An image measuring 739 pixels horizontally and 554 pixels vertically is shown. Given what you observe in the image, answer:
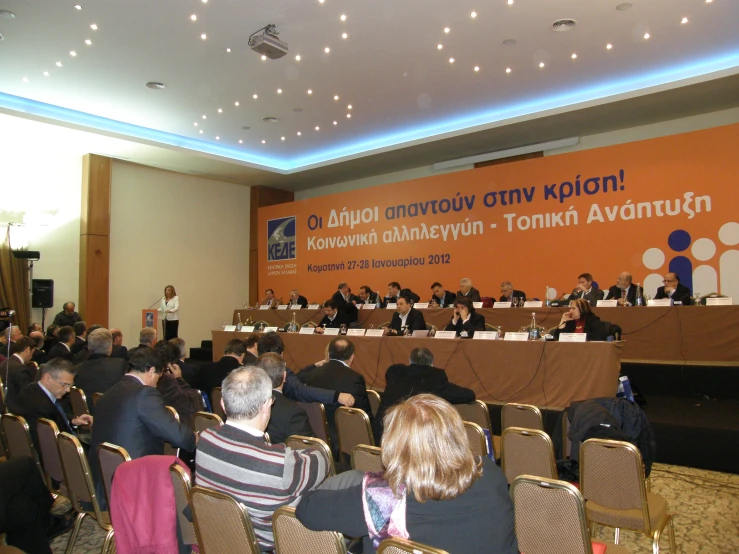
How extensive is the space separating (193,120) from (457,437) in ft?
28.2

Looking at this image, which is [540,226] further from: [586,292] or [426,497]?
[426,497]

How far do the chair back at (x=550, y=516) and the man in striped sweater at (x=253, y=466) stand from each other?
726 mm

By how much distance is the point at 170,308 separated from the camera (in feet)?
33.8

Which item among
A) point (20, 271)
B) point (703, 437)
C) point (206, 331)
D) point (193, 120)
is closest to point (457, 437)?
point (703, 437)

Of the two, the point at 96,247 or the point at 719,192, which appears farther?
the point at 96,247

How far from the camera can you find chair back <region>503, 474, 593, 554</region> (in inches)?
73.4

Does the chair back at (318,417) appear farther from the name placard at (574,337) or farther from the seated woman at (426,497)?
the name placard at (574,337)

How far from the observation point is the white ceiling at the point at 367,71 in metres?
5.78

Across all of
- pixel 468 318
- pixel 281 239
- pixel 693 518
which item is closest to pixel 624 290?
pixel 468 318

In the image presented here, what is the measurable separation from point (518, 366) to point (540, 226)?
13.3 feet

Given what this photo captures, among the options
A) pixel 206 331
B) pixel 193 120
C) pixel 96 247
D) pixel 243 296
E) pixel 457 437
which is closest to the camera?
pixel 457 437

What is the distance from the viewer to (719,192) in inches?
284

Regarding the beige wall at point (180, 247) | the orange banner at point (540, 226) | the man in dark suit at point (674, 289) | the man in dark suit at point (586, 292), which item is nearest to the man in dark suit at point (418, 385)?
the man in dark suit at point (586, 292)

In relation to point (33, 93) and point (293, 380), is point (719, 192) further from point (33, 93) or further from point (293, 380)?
point (33, 93)
